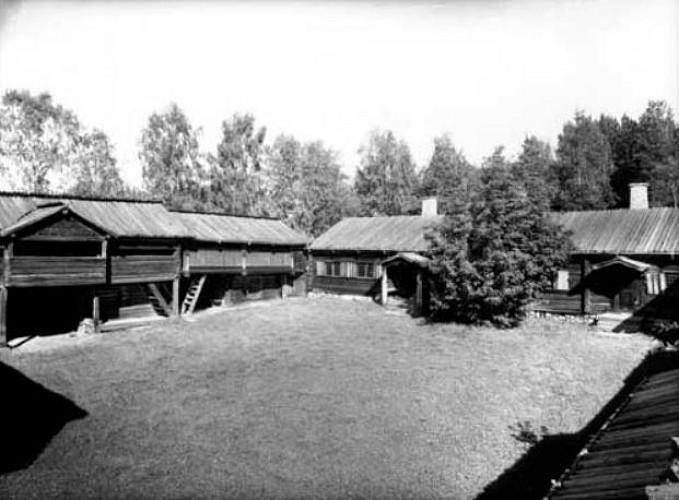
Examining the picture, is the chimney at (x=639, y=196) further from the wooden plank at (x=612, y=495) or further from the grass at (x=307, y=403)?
the wooden plank at (x=612, y=495)

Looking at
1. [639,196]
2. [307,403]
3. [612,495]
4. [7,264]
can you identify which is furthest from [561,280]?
[7,264]

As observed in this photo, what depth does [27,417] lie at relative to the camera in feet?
43.8

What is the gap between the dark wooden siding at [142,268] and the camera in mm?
24109

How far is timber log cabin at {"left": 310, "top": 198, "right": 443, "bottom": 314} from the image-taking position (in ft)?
101

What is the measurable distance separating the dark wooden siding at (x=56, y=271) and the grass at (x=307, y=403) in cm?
270

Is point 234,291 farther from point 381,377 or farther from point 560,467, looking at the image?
point 560,467

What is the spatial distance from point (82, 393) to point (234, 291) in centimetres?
1703

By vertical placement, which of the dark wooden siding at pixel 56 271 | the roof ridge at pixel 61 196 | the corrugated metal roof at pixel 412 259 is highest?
the roof ridge at pixel 61 196

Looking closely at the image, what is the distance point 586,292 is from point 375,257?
514 inches

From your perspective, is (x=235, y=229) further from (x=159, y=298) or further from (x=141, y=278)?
(x=141, y=278)

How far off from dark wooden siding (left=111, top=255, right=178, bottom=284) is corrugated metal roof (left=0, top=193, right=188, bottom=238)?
49.7 inches

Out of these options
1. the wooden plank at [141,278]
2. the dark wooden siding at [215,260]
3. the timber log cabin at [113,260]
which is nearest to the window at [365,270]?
the timber log cabin at [113,260]

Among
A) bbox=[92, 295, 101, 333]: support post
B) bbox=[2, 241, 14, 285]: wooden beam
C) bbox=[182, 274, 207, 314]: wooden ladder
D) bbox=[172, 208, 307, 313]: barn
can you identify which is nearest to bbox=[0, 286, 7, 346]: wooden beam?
bbox=[2, 241, 14, 285]: wooden beam

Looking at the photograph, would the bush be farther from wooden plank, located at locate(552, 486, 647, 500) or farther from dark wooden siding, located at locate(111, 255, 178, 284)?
wooden plank, located at locate(552, 486, 647, 500)
